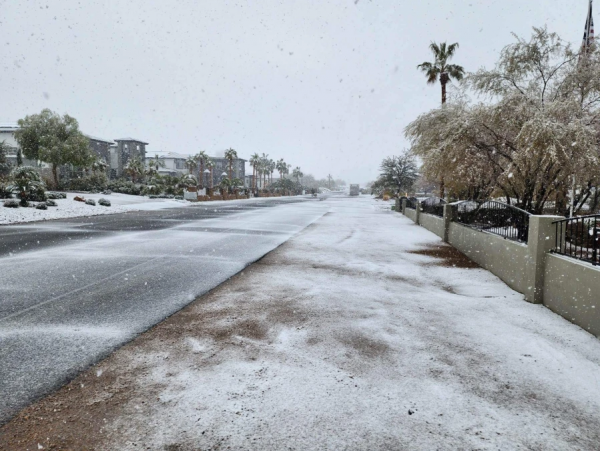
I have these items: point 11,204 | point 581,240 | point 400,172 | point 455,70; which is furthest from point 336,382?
point 400,172

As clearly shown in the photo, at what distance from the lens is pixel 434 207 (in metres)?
17.9

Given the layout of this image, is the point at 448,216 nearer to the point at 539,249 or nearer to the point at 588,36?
the point at 539,249

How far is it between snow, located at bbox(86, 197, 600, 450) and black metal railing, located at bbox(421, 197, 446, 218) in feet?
33.9

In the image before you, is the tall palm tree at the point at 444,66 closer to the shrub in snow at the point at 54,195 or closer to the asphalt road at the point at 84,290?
the asphalt road at the point at 84,290

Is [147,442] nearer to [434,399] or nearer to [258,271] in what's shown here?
[434,399]

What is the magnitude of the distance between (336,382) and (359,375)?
0.28 meters

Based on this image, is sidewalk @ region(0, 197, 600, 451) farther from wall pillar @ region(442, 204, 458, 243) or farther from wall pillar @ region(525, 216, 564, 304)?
wall pillar @ region(442, 204, 458, 243)

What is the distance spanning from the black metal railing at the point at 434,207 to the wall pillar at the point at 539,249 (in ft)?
32.3

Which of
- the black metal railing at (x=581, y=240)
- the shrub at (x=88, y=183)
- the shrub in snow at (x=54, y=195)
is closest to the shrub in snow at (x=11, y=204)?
the shrub in snow at (x=54, y=195)

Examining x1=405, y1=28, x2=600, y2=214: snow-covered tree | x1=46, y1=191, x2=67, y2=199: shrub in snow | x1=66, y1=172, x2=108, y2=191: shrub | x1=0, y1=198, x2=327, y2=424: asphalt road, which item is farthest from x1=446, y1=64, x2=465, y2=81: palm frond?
x1=66, y1=172, x2=108, y2=191: shrub

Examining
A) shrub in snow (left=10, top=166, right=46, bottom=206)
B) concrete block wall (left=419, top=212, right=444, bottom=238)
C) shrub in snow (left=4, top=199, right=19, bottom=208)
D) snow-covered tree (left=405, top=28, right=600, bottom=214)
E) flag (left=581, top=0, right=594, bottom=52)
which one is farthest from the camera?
shrub in snow (left=10, top=166, right=46, bottom=206)

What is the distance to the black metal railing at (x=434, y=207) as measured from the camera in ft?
54.6

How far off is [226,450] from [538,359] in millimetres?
3617

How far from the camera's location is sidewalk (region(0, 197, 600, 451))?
2.79 meters
